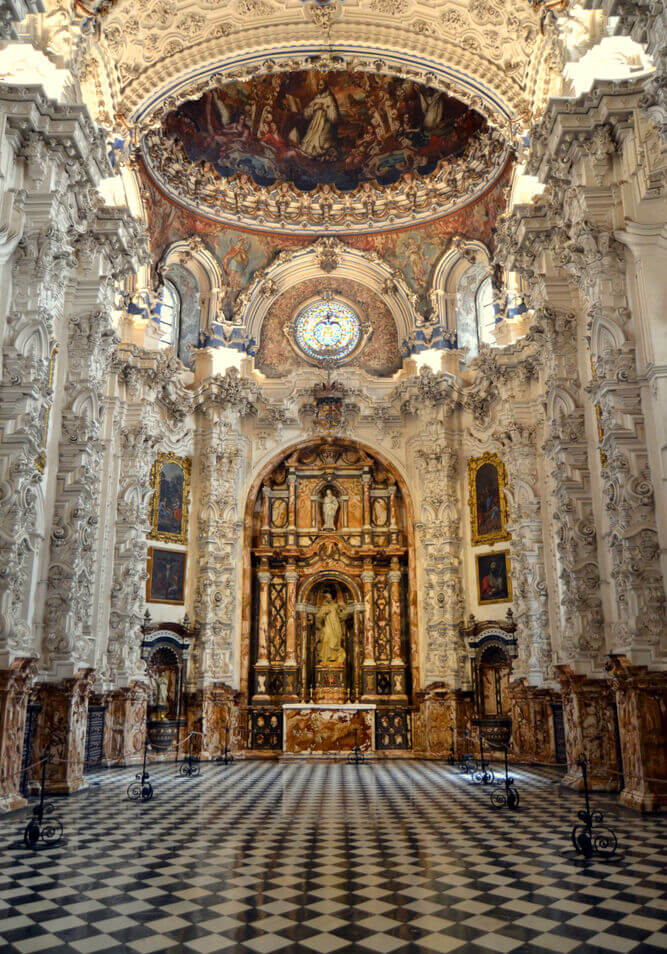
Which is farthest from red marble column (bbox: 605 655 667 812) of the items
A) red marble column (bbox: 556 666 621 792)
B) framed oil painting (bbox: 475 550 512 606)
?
framed oil painting (bbox: 475 550 512 606)

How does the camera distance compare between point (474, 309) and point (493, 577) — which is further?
point (474, 309)

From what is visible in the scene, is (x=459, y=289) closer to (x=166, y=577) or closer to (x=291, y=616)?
(x=291, y=616)

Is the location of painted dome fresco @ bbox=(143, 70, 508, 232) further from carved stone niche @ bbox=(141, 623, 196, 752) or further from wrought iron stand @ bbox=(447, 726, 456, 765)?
wrought iron stand @ bbox=(447, 726, 456, 765)

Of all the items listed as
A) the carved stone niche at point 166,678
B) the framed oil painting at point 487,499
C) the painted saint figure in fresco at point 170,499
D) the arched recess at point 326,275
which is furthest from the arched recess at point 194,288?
the framed oil painting at point 487,499

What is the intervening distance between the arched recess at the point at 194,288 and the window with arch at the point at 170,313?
14 centimetres

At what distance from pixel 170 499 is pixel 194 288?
7.62 m

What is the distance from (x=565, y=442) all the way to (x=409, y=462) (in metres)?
10.8

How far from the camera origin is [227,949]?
557 centimetres

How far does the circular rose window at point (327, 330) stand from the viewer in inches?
1062

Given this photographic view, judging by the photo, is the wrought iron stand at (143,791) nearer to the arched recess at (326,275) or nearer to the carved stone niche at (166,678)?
the carved stone niche at (166,678)

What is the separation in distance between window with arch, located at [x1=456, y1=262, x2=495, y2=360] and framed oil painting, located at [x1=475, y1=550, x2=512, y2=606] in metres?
6.96

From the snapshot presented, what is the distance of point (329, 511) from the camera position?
25625 mm

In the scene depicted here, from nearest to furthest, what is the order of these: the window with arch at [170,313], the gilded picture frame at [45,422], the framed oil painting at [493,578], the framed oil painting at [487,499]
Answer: the gilded picture frame at [45,422], the framed oil painting at [493,578], the framed oil painting at [487,499], the window with arch at [170,313]

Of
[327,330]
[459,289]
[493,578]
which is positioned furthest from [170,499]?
[459,289]
